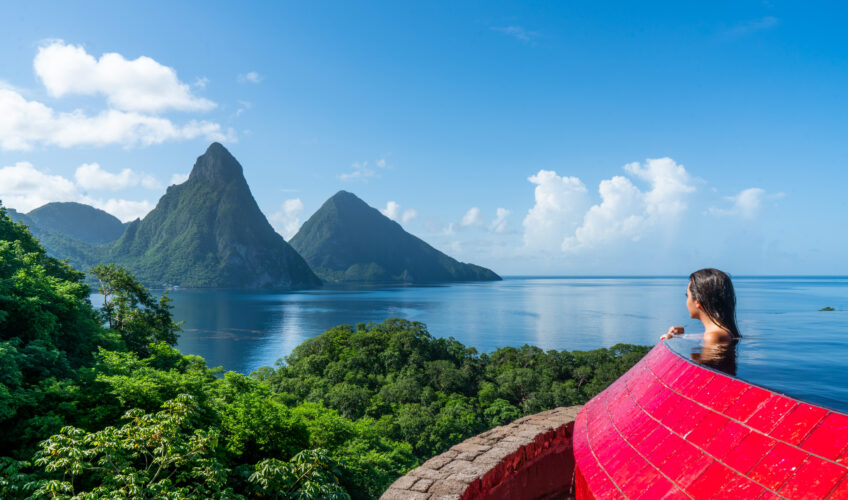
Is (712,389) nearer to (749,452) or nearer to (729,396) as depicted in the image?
(729,396)

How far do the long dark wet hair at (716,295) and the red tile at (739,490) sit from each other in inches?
77.4

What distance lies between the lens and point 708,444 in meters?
2.05

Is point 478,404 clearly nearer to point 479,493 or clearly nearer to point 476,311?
point 479,493

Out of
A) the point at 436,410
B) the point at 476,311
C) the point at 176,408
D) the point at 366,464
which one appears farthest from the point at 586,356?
the point at 476,311

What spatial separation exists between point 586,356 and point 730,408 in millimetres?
36786

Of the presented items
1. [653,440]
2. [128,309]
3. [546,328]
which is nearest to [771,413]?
[653,440]

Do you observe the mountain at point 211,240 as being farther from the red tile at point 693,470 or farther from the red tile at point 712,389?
the red tile at point 693,470

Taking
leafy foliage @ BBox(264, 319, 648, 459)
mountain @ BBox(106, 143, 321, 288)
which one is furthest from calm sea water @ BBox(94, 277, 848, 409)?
mountain @ BBox(106, 143, 321, 288)

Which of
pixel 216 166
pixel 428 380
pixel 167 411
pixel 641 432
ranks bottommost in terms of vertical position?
pixel 428 380

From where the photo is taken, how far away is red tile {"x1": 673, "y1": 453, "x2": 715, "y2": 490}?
1.97 metres

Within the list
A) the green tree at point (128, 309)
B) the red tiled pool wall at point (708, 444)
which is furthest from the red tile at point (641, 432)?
the green tree at point (128, 309)

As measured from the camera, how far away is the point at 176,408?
668cm

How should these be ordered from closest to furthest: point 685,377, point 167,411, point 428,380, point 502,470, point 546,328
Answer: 1. point 685,377
2. point 502,470
3. point 167,411
4. point 428,380
5. point 546,328

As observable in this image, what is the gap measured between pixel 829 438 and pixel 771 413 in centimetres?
25
